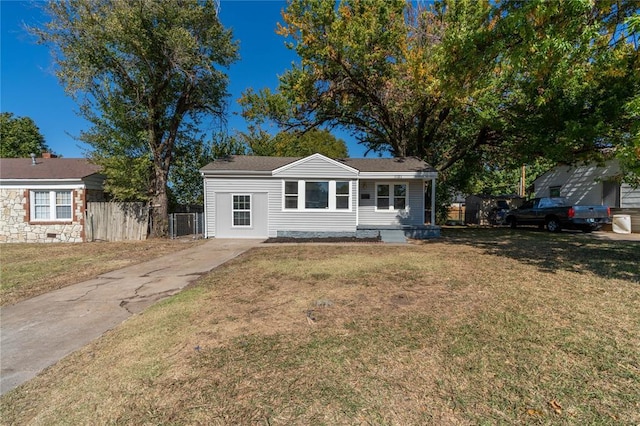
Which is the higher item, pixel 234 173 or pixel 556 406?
pixel 234 173

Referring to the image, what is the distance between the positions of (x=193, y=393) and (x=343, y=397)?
1.30 m

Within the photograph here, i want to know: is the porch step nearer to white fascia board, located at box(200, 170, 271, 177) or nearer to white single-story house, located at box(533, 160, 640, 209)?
white fascia board, located at box(200, 170, 271, 177)

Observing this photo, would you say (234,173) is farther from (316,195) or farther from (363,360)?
(363,360)

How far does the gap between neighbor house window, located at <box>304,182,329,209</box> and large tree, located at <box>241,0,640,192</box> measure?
4.82m

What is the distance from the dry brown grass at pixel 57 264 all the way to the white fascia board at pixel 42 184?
3.73 meters

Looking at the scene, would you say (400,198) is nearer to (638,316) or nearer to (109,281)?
(638,316)

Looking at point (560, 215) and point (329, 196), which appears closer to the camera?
point (329, 196)

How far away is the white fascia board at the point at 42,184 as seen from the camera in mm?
13930

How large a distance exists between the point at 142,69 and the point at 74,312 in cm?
1255

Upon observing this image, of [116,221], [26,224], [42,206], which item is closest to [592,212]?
[116,221]

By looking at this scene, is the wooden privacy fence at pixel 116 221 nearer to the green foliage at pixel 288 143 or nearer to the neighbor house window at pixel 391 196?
the green foliage at pixel 288 143

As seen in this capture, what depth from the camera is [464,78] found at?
7.74 meters

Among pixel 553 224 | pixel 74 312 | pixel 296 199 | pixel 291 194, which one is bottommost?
pixel 74 312

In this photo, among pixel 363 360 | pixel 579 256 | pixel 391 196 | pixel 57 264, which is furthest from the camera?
pixel 391 196
